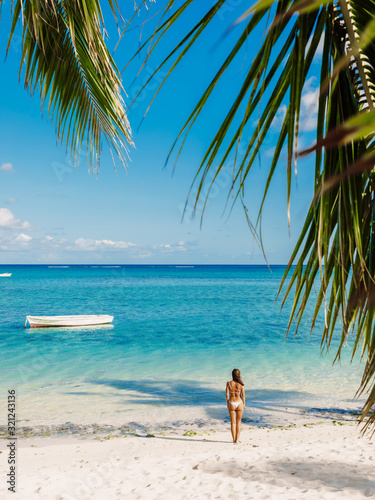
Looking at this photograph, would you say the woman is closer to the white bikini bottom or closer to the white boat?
the white bikini bottom

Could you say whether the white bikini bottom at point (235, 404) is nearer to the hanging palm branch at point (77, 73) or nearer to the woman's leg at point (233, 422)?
the woman's leg at point (233, 422)

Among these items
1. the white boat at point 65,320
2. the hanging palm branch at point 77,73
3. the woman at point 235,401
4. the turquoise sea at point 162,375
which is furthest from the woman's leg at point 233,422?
the white boat at point 65,320

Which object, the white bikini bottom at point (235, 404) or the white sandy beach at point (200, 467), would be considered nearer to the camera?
the white sandy beach at point (200, 467)

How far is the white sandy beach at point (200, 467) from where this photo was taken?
18.7ft

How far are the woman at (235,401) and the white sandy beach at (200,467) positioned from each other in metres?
0.35

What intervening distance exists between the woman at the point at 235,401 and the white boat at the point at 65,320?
2089cm

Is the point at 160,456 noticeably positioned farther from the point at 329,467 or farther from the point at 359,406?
the point at 359,406

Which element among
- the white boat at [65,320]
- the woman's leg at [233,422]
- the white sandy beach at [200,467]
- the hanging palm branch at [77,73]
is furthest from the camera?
the white boat at [65,320]

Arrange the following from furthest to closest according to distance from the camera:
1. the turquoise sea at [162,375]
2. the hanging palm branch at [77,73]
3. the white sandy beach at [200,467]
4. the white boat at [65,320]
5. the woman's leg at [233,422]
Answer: the white boat at [65,320] → the turquoise sea at [162,375] → the woman's leg at [233,422] → the white sandy beach at [200,467] → the hanging palm branch at [77,73]

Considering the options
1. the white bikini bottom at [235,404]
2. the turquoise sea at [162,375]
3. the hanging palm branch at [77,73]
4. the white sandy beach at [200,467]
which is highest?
the hanging palm branch at [77,73]

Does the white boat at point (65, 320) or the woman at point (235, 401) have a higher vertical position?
the woman at point (235, 401)

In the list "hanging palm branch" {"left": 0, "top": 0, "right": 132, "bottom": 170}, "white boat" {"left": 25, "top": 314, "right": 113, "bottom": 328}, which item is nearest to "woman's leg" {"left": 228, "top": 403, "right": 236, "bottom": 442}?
"hanging palm branch" {"left": 0, "top": 0, "right": 132, "bottom": 170}

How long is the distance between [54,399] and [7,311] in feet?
91.6

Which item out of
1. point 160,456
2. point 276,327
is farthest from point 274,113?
point 276,327
